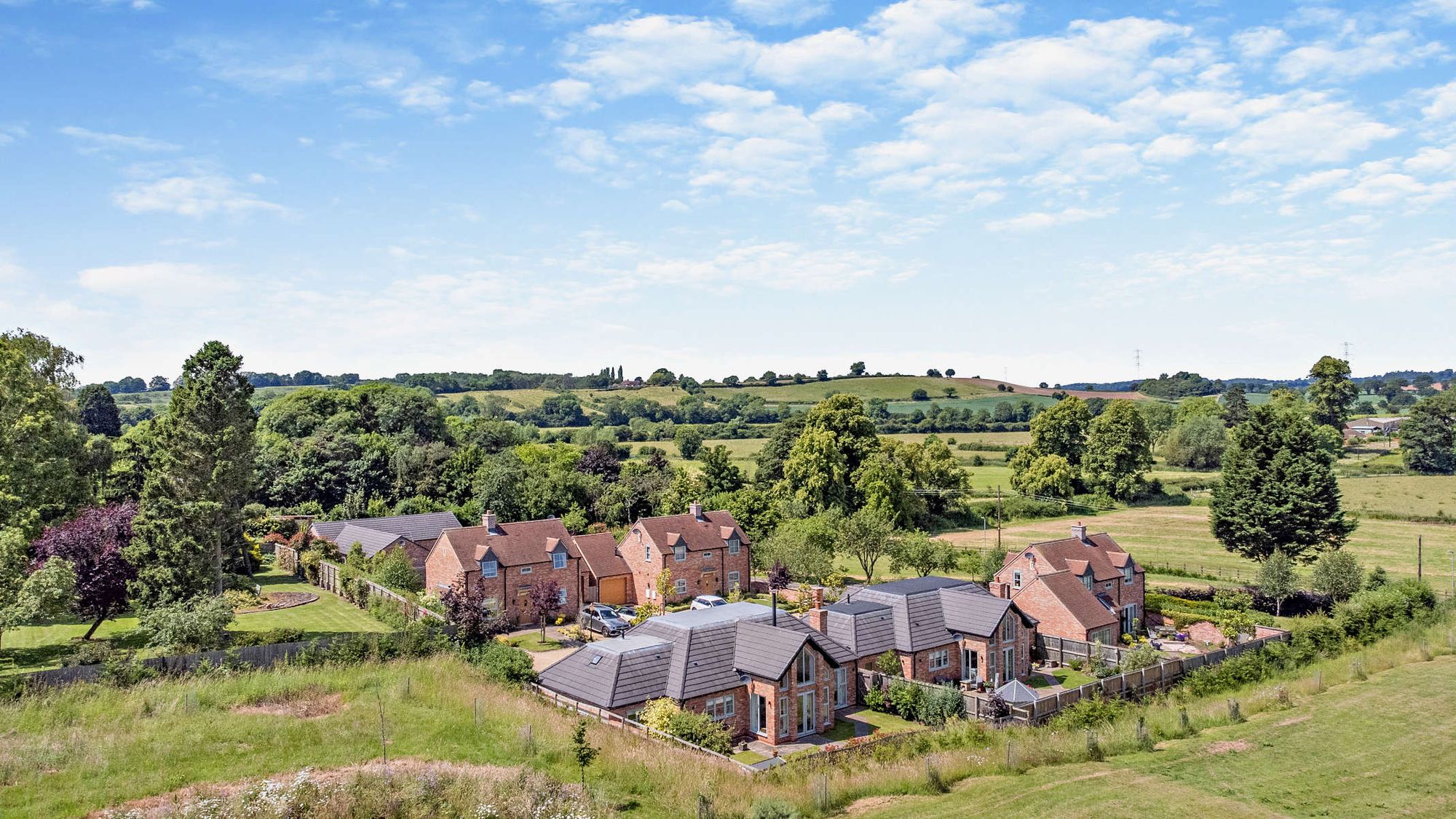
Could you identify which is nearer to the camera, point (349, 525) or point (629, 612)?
point (629, 612)

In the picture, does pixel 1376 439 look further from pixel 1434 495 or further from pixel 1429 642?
pixel 1429 642

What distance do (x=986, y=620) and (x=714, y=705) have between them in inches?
559

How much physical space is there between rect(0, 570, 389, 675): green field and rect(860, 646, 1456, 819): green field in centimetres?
2736

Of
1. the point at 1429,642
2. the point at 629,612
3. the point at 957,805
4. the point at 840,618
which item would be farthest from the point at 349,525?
the point at 1429,642

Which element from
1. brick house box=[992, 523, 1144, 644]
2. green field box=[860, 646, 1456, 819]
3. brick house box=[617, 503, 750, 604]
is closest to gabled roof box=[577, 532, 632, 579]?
brick house box=[617, 503, 750, 604]

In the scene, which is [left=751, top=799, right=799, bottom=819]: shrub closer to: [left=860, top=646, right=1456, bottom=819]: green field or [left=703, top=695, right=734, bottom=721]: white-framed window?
[left=860, top=646, right=1456, bottom=819]: green field

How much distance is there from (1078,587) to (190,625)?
129ft

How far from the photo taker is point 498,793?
18922 millimetres

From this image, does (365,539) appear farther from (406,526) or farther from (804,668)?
(804,668)

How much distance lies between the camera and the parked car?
4475 centimetres

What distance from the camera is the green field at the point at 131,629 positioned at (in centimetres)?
3328

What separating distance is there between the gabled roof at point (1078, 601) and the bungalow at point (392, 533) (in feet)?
116

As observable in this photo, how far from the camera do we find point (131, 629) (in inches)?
1544

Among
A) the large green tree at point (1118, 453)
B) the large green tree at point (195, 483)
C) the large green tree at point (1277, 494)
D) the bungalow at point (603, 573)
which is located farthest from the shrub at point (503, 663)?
the large green tree at point (1118, 453)
